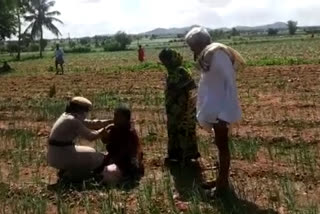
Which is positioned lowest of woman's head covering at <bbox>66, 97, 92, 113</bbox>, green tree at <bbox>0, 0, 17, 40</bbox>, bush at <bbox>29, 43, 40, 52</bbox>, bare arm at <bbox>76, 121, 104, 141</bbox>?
bush at <bbox>29, 43, 40, 52</bbox>

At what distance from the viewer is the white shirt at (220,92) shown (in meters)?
5.49

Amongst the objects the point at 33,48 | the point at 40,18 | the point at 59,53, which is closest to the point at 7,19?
the point at 59,53

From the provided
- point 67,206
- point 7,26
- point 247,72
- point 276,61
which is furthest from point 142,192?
point 7,26

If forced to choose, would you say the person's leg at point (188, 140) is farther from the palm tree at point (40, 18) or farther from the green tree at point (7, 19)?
the palm tree at point (40, 18)

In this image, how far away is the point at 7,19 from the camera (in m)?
34.3

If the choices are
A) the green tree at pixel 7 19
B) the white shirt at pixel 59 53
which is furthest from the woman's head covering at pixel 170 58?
the green tree at pixel 7 19

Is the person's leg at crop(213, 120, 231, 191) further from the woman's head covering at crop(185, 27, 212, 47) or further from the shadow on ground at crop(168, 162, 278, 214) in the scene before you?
the woman's head covering at crop(185, 27, 212, 47)

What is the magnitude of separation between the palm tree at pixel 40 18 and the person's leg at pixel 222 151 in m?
56.1

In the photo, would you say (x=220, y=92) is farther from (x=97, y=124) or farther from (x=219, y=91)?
(x=97, y=124)

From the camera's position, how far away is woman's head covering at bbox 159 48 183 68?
6727mm

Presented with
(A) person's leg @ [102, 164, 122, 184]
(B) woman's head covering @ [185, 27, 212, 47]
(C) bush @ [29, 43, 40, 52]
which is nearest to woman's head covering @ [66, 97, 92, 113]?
(A) person's leg @ [102, 164, 122, 184]

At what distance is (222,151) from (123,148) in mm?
1309

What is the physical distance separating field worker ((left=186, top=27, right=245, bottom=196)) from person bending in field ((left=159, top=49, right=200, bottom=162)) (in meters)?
1.11

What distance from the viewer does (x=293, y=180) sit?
6.16 metres
